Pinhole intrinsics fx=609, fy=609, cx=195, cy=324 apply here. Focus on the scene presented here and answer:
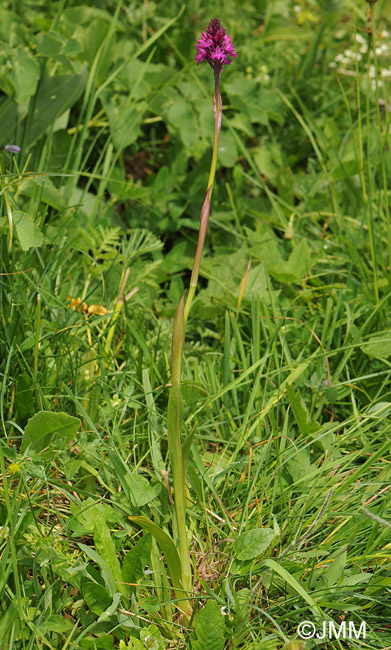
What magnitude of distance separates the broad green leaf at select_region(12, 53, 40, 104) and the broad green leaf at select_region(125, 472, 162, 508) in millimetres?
1322

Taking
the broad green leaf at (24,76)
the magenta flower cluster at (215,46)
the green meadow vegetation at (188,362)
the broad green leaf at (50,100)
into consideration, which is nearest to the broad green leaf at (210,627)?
the green meadow vegetation at (188,362)

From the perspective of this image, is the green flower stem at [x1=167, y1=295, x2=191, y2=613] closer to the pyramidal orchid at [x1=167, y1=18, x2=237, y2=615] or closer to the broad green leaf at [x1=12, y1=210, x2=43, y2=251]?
the pyramidal orchid at [x1=167, y1=18, x2=237, y2=615]

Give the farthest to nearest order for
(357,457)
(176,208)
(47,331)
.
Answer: (176,208) < (47,331) < (357,457)

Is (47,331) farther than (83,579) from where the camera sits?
Yes

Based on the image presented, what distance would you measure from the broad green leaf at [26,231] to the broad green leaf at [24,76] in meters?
0.62

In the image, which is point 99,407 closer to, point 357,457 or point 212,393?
point 212,393

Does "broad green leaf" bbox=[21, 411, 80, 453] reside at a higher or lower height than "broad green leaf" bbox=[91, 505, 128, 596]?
higher

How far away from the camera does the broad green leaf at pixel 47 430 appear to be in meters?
1.47

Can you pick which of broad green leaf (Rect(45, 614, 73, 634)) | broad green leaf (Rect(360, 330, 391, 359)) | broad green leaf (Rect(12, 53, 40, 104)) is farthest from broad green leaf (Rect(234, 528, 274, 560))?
broad green leaf (Rect(12, 53, 40, 104))

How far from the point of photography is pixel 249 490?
1.57 m

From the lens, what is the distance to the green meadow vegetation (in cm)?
135

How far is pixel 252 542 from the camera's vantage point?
1366mm

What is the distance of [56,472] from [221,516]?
17.6 inches

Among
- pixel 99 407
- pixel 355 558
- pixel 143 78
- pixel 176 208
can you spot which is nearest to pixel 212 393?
pixel 99 407
